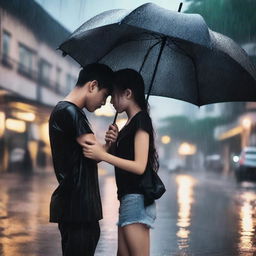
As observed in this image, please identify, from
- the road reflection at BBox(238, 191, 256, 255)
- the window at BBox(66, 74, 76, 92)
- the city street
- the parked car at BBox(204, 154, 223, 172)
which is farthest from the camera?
the parked car at BBox(204, 154, 223, 172)

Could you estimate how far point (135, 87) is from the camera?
3.30 m

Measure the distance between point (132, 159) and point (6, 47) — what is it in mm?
27251

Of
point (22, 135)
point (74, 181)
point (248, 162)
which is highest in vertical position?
point (22, 135)

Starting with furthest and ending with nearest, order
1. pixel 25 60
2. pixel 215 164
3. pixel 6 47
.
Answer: pixel 215 164 < pixel 25 60 < pixel 6 47

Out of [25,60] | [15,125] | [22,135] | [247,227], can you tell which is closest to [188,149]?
[25,60]

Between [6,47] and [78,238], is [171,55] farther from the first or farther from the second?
[6,47]

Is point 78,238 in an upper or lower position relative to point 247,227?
upper

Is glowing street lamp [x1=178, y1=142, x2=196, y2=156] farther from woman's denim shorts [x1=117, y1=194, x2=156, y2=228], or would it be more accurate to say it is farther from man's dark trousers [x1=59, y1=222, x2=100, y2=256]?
man's dark trousers [x1=59, y1=222, x2=100, y2=256]

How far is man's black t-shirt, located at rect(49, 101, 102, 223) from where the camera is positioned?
10.1 feet

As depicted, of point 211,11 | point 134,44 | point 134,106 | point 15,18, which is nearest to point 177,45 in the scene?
point 134,44

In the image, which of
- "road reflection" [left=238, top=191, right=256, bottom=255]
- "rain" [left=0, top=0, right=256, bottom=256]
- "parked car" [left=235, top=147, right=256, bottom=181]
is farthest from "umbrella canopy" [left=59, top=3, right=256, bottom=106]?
"parked car" [left=235, top=147, right=256, bottom=181]

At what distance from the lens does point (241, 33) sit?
15805 mm

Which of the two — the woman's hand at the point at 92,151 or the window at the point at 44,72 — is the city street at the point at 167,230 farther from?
the window at the point at 44,72

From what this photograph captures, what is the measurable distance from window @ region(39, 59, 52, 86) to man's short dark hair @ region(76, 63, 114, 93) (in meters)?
31.5
